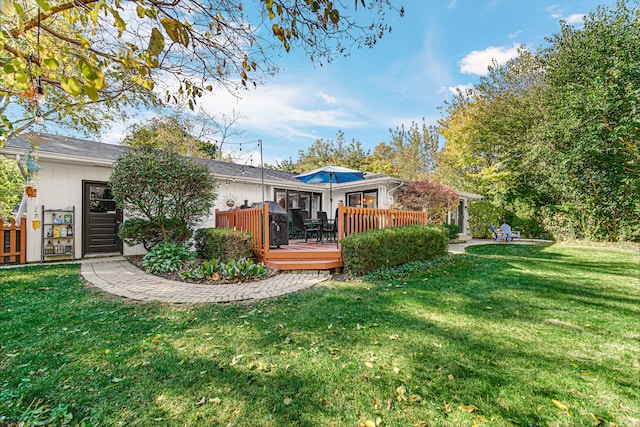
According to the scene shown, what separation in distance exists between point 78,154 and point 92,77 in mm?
7957

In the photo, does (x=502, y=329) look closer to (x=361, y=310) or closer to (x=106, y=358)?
(x=361, y=310)

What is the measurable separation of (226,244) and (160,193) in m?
1.87

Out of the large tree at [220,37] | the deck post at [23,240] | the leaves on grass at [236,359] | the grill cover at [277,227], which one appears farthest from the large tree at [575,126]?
the deck post at [23,240]

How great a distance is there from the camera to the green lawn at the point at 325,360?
1.77 m

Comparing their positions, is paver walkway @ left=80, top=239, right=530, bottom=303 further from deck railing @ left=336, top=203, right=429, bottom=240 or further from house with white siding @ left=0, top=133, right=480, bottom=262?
house with white siding @ left=0, top=133, right=480, bottom=262

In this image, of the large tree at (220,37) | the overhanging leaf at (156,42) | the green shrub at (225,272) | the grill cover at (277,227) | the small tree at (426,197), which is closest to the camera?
the overhanging leaf at (156,42)

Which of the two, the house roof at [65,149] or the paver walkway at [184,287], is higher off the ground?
the house roof at [65,149]

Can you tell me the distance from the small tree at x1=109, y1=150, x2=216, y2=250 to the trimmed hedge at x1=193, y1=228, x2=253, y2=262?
23.0 inches

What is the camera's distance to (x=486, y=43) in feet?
48.1

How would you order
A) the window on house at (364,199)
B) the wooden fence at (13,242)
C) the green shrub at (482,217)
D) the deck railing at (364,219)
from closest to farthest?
the deck railing at (364,219), the wooden fence at (13,242), the window on house at (364,199), the green shrub at (482,217)

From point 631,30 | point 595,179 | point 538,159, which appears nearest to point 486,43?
point 631,30

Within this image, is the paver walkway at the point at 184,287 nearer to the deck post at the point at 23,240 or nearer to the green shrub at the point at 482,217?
the deck post at the point at 23,240

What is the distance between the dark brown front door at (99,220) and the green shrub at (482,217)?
17.1 meters

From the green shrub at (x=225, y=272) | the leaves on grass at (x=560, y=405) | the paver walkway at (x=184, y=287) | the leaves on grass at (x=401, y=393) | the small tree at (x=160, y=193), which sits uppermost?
the small tree at (x=160, y=193)
